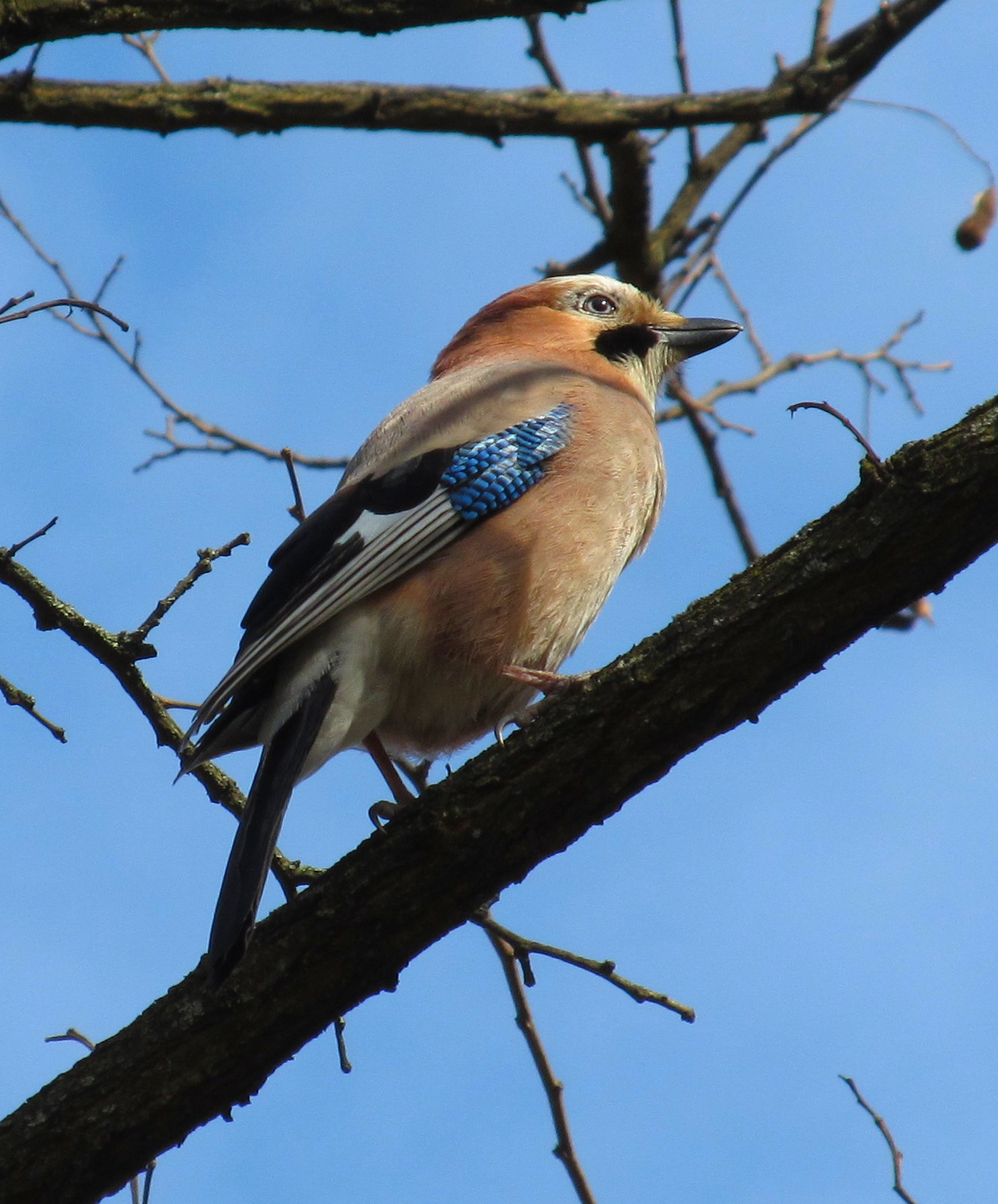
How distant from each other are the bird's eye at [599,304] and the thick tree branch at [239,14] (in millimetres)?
2130

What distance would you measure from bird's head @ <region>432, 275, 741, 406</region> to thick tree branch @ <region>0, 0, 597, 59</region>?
1969 mm

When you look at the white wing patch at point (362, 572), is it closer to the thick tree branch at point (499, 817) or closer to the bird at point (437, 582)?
the bird at point (437, 582)

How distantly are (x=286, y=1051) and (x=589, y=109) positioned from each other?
12.6 feet

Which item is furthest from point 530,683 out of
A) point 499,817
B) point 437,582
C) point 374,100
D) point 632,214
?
point 632,214

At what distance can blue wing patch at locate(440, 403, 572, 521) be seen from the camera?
4.95 m

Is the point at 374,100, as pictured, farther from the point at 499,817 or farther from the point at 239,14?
the point at 499,817

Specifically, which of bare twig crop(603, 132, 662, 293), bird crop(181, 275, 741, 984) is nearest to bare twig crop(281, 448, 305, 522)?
bird crop(181, 275, 741, 984)

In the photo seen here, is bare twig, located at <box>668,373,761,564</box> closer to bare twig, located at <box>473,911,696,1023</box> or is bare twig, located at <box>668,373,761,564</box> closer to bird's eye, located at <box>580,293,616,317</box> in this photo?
bird's eye, located at <box>580,293,616,317</box>

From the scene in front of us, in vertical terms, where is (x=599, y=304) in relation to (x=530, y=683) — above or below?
above

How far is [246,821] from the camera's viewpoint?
3.96m

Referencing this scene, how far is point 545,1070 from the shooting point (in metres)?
4.73

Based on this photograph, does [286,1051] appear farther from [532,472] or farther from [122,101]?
[122,101]

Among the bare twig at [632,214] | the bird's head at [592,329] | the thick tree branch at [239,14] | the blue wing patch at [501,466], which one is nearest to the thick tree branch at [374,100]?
the thick tree branch at [239,14]

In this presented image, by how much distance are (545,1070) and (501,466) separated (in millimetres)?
2060
